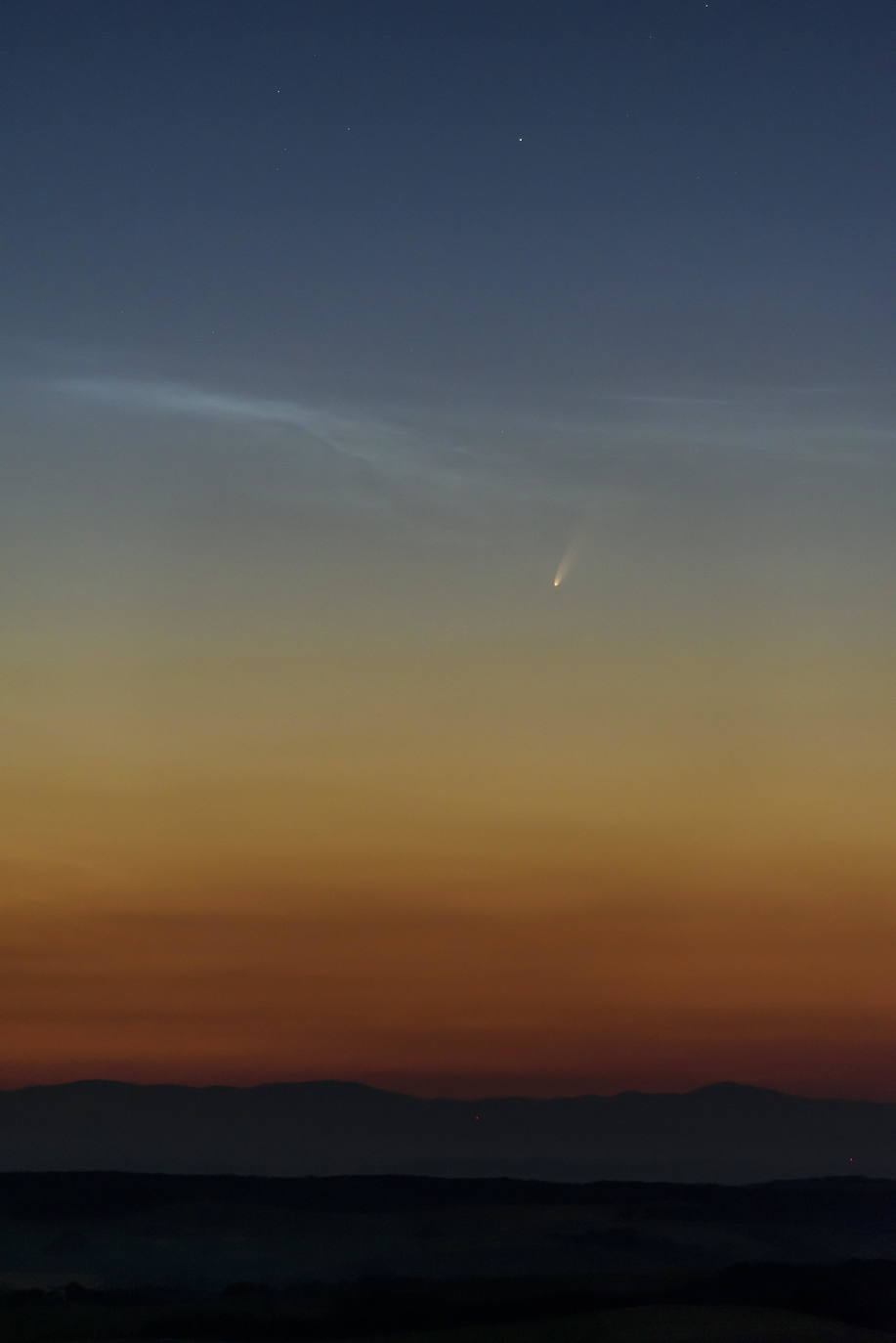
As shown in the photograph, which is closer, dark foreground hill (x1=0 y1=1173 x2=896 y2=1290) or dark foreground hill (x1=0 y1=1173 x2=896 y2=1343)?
dark foreground hill (x1=0 y1=1173 x2=896 y2=1343)

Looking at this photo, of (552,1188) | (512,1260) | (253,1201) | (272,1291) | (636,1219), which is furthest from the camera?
(552,1188)

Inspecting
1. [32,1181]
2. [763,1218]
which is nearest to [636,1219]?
[763,1218]

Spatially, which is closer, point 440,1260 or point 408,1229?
point 440,1260

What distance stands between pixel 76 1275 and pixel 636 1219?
161 feet

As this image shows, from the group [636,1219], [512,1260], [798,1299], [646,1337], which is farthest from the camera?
[636,1219]

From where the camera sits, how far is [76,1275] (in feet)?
403

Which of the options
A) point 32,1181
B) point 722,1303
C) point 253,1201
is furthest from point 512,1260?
point 32,1181

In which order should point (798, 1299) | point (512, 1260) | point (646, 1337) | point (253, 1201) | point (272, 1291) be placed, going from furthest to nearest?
point (253, 1201) → point (512, 1260) → point (272, 1291) → point (798, 1299) → point (646, 1337)

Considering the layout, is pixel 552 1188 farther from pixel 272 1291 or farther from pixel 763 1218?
pixel 272 1291

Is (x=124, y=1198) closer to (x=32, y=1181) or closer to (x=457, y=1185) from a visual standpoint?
(x=32, y=1181)

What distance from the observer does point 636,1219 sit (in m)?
151

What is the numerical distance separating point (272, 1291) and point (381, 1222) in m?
37.6

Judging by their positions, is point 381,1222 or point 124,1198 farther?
point 124,1198

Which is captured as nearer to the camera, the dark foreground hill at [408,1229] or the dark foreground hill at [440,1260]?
the dark foreground hill at [440,1260]
